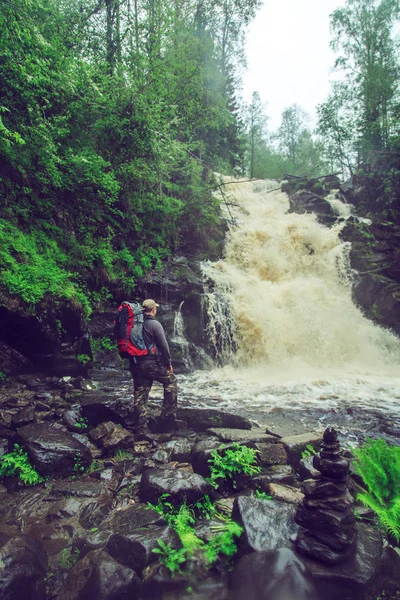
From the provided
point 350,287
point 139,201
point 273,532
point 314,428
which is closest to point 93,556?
point 273,532

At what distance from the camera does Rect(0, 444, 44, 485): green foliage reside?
13.0 feet

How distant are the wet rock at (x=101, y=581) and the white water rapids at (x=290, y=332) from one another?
5280mm

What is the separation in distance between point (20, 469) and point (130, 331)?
242cm

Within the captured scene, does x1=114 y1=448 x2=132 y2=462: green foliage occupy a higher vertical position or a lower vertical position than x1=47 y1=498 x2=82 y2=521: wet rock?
lower

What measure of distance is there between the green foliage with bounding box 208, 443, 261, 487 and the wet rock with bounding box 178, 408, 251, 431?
1.66m

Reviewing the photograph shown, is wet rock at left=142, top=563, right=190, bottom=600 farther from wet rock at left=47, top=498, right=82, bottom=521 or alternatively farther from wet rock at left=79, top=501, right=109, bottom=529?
wet rock at left=47, top=498, right=82, bottom=521

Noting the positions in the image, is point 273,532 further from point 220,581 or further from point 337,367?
point 337,367

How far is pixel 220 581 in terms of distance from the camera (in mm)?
2355

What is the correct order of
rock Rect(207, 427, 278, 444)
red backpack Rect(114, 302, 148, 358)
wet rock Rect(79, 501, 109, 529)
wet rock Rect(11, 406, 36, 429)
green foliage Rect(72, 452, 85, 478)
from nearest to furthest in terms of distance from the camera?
1. wet rock Rect(79, 501, 109, 529)
2. green foliage Rect(72, 452, 85, 478)
3. rock Rect(207, 427, 278, 444)
4. wet rock Rect(11, 406, 36, 429)
5. red backpack Rect(114, 302, 148, 358)

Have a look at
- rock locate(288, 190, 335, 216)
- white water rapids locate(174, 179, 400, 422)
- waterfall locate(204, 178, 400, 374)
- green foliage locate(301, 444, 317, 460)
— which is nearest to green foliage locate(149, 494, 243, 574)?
green foliage locate(301, 444, 317, 460)

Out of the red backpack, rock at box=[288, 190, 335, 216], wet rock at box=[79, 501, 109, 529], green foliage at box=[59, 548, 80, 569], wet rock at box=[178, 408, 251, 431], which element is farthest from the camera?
rock at box=[288, 190, 335, 216]

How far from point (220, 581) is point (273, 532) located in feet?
1.90

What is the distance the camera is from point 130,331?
548 cm

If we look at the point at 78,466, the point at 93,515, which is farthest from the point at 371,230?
the point at 93,515
